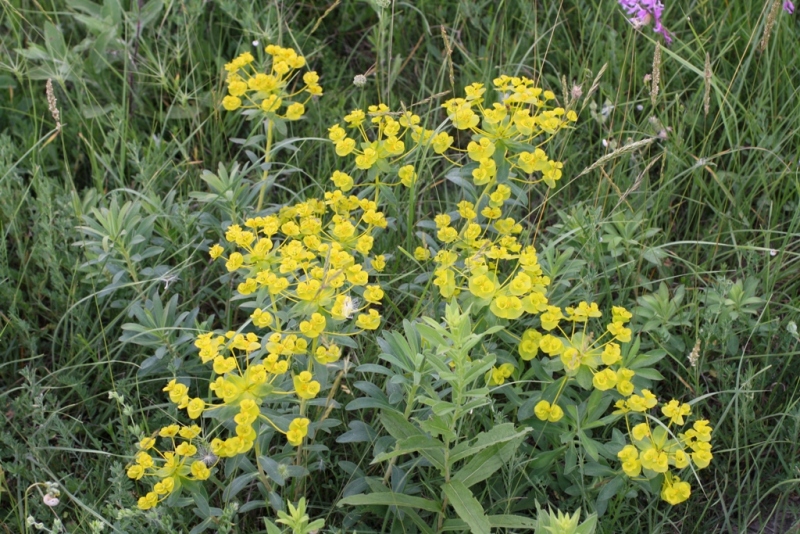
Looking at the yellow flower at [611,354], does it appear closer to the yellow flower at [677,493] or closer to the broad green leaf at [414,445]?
the yellow flower at [677,493]

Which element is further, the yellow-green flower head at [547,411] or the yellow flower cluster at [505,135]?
the yellow flower cluster at [505,135]

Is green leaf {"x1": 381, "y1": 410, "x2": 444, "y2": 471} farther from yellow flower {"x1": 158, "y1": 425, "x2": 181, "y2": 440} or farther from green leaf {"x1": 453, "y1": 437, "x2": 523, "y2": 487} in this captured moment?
yellow flower {"x1": 158, "y1": 425, "x2": 181, "y2": 440}

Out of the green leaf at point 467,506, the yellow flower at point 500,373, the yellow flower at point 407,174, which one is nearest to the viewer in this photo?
the green leaf at point 467,506

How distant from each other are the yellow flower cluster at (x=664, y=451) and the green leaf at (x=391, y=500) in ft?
1.44

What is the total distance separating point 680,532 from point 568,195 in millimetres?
1180

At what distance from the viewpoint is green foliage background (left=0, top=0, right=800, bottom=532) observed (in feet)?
7.28

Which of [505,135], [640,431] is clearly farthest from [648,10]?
[640,431]

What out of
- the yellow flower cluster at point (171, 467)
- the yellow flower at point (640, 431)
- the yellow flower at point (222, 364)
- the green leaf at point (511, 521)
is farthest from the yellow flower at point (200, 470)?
the yellow flower at point (640, 431)

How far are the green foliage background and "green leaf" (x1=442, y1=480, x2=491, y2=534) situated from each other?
166mm

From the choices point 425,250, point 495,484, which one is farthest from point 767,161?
point 495,484

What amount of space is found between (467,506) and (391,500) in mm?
179

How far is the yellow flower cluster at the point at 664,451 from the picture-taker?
1.88m

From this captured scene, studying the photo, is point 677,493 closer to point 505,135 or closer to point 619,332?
point 619,332

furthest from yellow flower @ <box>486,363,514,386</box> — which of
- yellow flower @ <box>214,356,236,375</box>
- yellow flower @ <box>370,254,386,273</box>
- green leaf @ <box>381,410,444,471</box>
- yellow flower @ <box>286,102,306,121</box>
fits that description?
yellow flower @ <box>286,102,306,121</box>
